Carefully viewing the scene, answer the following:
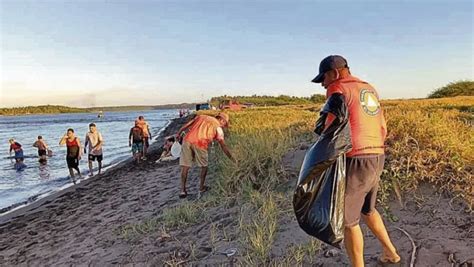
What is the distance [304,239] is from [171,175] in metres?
7.26

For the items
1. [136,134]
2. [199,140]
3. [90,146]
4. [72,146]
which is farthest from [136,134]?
[199,140]

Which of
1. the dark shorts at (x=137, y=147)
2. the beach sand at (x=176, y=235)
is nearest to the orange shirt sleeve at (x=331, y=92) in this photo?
the beach sand at (x=176, y=235)

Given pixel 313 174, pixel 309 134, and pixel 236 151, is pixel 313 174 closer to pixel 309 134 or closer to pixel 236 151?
pixel 236 151

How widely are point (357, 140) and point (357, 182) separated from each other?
1.09 feet

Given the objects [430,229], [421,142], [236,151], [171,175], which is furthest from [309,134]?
[430,229]

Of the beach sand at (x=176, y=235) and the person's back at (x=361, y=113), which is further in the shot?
the beach sand at (x=176, y=235)

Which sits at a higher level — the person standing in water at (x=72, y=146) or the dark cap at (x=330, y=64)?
the dark cap at (x=330, y=64)

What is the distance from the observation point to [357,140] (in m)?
3.39

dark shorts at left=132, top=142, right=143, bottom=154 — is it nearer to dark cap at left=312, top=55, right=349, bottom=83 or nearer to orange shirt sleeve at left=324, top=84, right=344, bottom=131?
dark cap at left=312, top=55, right=349, bottom=83

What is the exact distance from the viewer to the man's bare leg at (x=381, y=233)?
3631 mm

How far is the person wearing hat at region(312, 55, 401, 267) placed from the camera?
3.37 m

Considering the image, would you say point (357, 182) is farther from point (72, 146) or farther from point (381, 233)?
point (72, 146)

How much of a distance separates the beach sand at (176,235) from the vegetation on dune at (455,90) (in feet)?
131

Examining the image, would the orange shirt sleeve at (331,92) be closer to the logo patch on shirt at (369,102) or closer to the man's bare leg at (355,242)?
the logo patch on shirt at (369,102)
